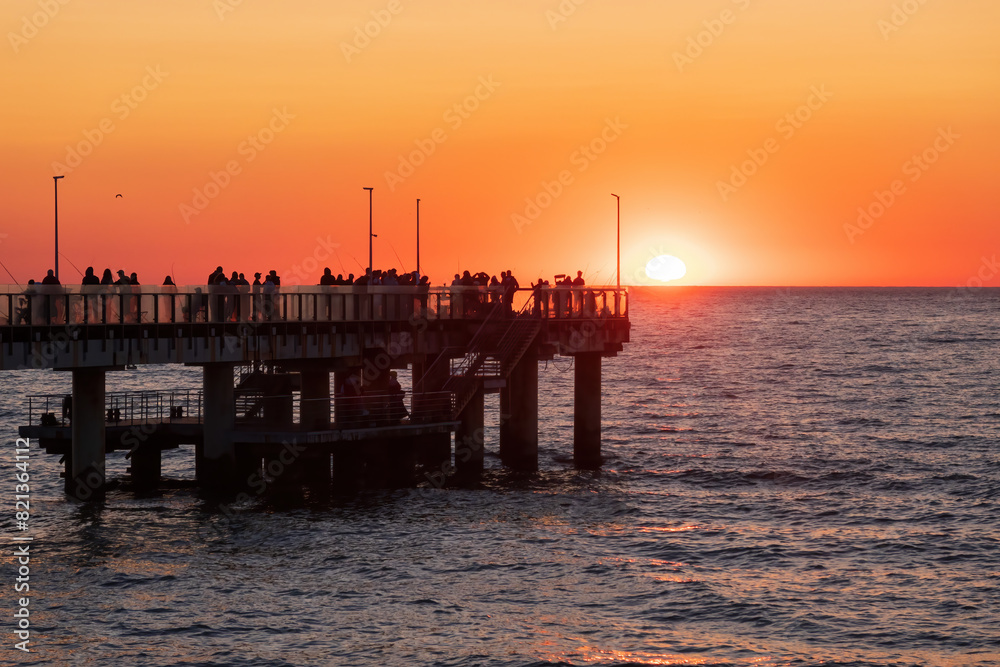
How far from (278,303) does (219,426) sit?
4475 millimetres

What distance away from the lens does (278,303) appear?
44938 mm

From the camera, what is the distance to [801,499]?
49.5m

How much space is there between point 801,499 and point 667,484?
5.66 meters

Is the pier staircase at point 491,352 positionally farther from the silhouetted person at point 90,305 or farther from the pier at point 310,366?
the silhouetted person at point 90,305

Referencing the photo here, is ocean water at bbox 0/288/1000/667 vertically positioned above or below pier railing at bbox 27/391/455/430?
below

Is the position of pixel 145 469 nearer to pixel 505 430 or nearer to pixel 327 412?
pixel 327 412

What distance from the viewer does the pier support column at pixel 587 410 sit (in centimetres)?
5516

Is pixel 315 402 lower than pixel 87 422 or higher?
higher

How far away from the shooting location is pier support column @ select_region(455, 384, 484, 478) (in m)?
51.5

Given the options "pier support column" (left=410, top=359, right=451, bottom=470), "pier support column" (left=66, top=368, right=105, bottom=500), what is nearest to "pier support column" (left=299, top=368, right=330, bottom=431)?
"pier support column" (left=410, top=359, right=451, bottom=470)

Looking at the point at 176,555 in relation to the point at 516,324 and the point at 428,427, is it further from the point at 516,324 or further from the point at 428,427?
the point at 516,324

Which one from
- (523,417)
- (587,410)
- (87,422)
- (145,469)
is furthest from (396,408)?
(587,410)

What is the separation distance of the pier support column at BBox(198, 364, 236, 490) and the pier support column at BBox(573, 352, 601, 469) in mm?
15862

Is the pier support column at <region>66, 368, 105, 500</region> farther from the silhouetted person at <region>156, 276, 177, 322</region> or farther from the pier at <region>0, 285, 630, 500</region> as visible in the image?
the silhouetted person at <region>156, 276, 177, 322</region>
